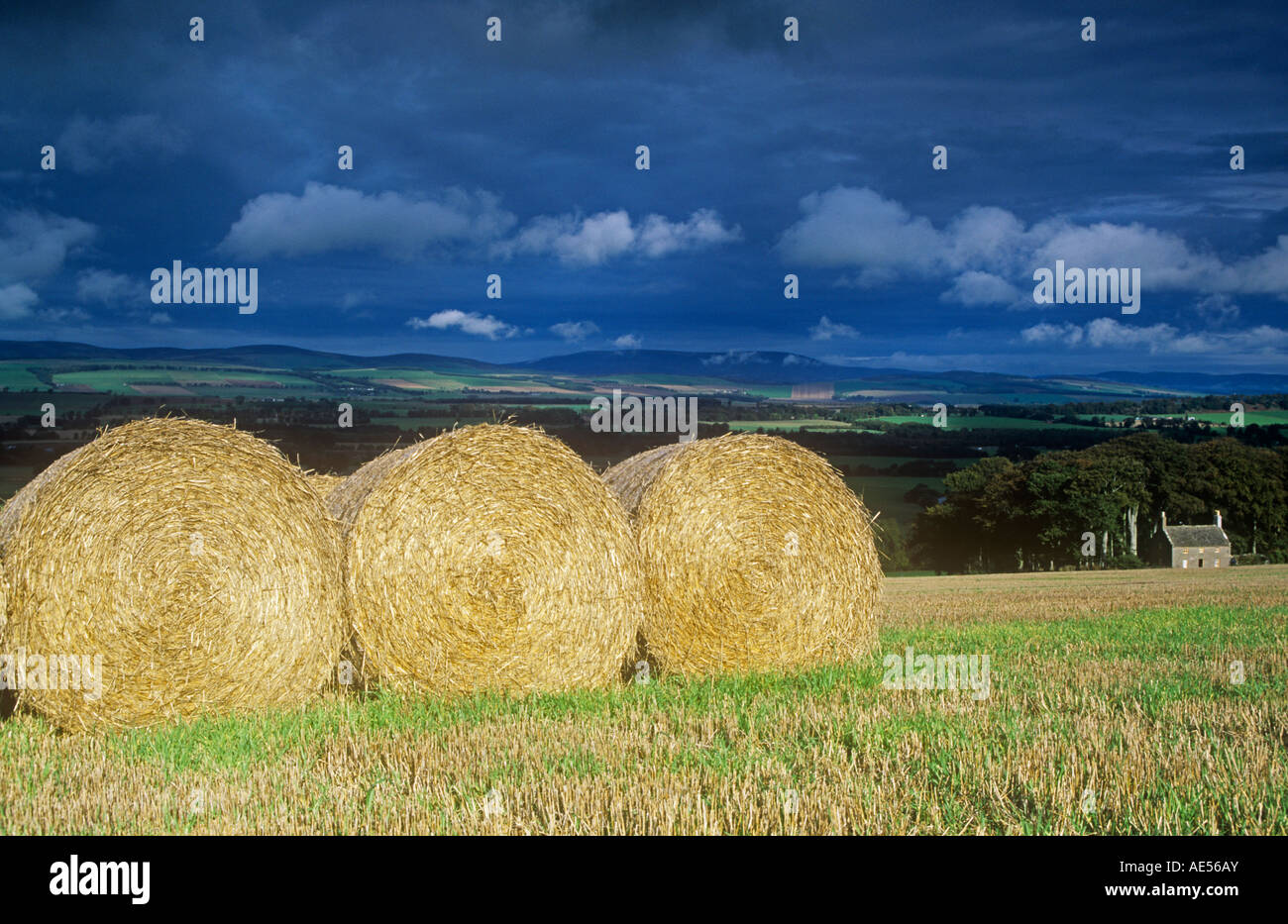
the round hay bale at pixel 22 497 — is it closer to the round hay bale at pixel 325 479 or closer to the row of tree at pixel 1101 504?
the round hay bale at pixel 325 479

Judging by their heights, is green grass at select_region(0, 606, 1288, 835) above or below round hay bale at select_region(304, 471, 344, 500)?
below

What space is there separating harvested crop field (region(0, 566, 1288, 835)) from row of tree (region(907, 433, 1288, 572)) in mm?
41184

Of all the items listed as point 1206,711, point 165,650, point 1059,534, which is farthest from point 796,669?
point 1059,534

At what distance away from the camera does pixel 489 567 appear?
912 cm

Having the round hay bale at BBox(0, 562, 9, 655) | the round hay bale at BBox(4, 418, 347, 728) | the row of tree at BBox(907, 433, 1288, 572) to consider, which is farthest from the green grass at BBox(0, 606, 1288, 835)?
the row of tree at BBox(907, 433, 1288, 572)

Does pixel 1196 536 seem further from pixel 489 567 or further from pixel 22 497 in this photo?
pixel 22 497

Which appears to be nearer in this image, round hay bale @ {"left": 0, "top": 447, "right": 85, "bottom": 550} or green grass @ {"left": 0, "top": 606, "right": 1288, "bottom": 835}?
green grass @ {"left": 0, "top": 606, "right": 1288, "bottom": 835}

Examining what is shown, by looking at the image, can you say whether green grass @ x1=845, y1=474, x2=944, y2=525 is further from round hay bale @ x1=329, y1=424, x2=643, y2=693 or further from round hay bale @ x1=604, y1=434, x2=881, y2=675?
round hay bale @ x1=329, y1=424, x2=643, y2=693

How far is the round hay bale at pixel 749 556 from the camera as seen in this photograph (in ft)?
32.6

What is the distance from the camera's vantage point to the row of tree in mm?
49000

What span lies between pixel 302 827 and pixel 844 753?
9.98ft

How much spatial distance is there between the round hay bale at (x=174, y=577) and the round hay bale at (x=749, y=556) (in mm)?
2814

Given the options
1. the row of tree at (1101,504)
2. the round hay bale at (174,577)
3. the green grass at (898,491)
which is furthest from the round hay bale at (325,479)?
the green grass at (898,491)

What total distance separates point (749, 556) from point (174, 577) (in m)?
4.82
